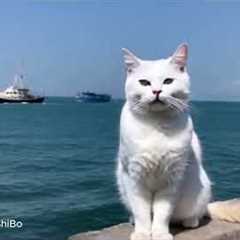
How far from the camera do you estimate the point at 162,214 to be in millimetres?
4527

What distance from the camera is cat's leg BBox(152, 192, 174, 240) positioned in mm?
4488

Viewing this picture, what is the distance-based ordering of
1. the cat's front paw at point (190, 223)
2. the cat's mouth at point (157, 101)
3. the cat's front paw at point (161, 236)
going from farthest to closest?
the cat's front paw at point (190, 223) < the cat's front paw at point (161, 236) < the cat's mouth at point (157, 101)

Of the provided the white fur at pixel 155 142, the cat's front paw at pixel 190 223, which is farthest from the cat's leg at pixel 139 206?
the cat's front paw at pixel 190 223

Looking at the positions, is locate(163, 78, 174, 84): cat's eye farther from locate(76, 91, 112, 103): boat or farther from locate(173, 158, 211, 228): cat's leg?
locate(76, 91, 112, 103): boat

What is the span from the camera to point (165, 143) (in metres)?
4.29

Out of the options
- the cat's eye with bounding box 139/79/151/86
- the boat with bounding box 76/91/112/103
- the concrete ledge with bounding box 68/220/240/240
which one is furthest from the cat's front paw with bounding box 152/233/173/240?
the boat with bounding box 76/91/112/103

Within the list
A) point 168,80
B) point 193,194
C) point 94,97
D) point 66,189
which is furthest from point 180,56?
point 94,97

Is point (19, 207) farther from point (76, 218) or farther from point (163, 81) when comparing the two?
point (163, 81)

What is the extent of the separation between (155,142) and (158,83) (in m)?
0.42

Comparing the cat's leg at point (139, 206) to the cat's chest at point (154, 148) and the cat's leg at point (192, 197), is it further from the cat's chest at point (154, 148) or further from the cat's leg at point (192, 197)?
the cat's leg at point (192, 197)

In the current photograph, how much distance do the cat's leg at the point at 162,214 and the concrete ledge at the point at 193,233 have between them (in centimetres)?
18

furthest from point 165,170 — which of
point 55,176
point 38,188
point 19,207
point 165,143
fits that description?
point 55,176

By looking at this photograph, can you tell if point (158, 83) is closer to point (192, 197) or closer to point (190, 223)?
point (192, 197)

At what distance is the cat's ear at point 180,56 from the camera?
426 cm
